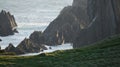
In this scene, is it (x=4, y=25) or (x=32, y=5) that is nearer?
(x=4, y=25)

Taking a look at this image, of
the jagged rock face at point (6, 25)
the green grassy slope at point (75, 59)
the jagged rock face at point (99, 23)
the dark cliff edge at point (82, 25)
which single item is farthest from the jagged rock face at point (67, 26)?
the green grassy slope at point (75, 59)

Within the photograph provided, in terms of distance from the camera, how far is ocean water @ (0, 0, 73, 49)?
4574 inches

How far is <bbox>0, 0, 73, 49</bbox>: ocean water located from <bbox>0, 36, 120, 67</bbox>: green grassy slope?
54.8m

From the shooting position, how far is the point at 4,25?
120 metres

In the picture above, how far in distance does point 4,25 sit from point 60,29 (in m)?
15.4

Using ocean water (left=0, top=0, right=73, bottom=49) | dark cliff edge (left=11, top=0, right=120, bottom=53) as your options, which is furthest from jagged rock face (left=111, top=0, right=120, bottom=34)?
ocean water (left=0, top=0, right=73, bottom=49)

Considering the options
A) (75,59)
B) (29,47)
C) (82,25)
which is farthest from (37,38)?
(75,59)

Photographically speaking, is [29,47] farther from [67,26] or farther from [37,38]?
[67,26]

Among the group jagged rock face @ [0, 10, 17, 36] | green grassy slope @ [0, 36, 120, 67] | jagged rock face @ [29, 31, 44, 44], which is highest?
jagged rock face @ [0, 10, 17, 36]

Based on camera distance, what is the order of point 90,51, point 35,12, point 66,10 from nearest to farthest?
1. point 90,51
2. point 66,10
3. point 35,12

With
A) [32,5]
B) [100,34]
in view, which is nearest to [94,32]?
[100,34]

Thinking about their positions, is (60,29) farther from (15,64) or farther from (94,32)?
(15,64)

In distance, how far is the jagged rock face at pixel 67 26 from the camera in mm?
112188

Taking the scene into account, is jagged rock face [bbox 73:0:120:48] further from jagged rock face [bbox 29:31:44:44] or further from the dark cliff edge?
jagged rock face [bbox 29:31:44:44]
